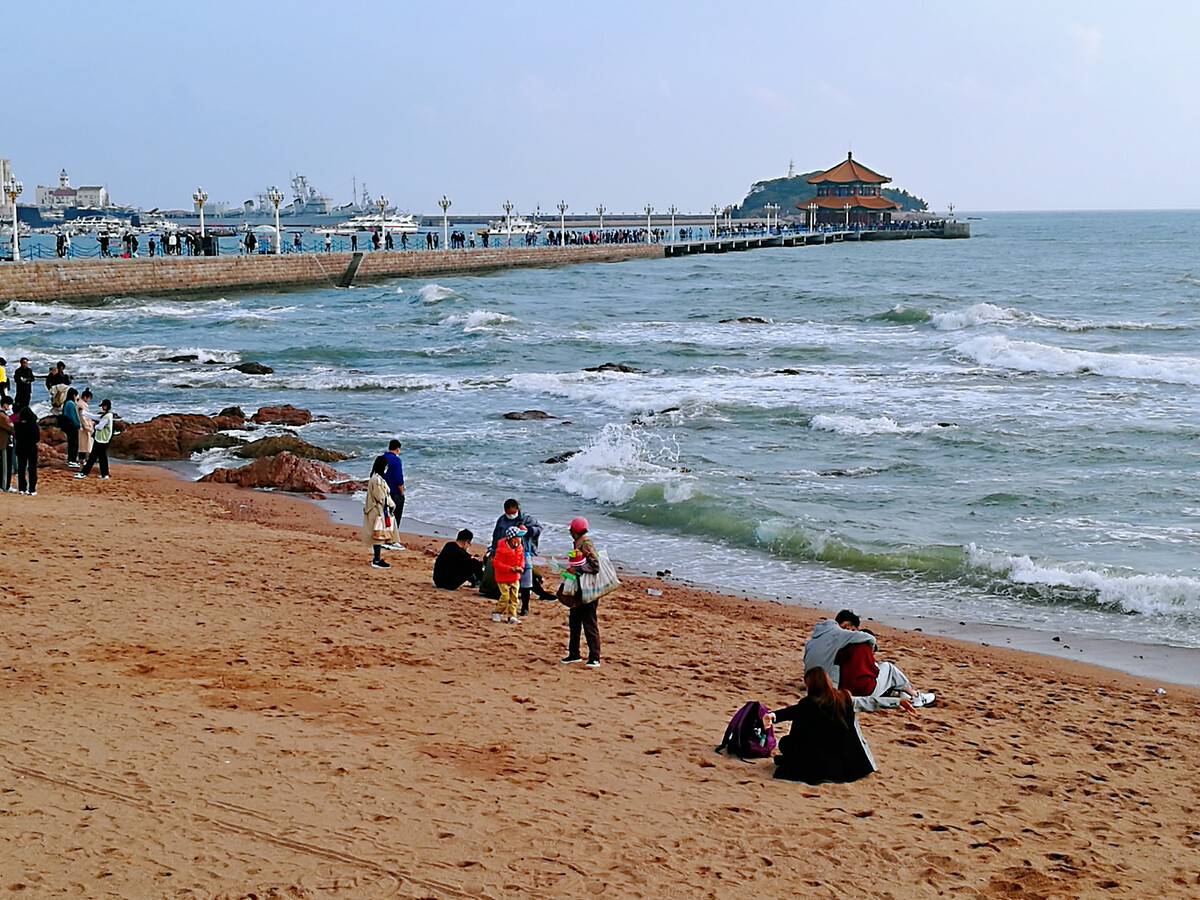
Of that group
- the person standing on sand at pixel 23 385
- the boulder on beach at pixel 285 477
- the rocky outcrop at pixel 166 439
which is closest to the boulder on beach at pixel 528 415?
the rocky outcrop at pixel 166 439

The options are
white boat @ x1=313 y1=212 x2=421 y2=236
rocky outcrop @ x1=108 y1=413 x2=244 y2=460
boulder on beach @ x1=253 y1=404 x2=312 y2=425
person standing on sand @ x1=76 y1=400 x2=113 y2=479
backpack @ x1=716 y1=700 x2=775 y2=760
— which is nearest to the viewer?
backpack @ x1=716 y1=700 x2=775 y2=760

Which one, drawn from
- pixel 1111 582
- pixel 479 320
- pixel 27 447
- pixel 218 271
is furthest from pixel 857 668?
pixel 218 271

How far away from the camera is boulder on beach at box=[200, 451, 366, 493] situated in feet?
54.6

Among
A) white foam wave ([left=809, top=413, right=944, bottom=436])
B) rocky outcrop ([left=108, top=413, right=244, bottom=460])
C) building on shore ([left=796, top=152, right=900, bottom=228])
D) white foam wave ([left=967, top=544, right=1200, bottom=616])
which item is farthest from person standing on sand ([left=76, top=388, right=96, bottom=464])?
building on shore ([left=796, top=152, right=900, bottom=228])

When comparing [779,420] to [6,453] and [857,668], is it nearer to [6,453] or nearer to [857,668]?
[6,453]

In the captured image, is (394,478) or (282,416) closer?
(394,478)

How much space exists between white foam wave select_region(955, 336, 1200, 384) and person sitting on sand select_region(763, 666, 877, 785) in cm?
2404

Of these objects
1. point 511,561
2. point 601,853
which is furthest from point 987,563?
point 601,853

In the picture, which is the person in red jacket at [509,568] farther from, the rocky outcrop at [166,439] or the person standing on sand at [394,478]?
the rocky outcrop at [166,439]

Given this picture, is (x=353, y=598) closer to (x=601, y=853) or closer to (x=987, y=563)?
(x=601, y=853)

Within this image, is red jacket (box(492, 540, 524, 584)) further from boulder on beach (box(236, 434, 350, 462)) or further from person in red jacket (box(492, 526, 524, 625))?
boulder on beach (box(236, 434, 350, 462))

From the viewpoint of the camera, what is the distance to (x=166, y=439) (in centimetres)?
1922

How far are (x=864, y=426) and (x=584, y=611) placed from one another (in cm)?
1358

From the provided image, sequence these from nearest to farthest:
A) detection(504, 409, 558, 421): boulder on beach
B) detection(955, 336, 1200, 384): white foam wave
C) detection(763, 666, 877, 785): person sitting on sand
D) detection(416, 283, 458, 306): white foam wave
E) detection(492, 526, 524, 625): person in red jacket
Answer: detection(763, 666, 877, 785): person sitting on sand, detection(492, 526, 524, 625): person in red jacket, detection(504, 409, 558, 421): boulder on beach, detection(955, 336, 1200, 384): white foam wave, detection(416, 283, 458, 306): white foam wave
